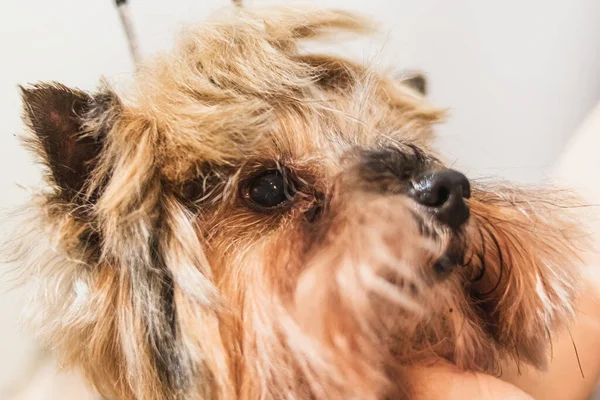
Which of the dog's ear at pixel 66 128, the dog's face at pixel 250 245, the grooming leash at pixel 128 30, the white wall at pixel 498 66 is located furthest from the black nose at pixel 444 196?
the white wall at pixel 498 66

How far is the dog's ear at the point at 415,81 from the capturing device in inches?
40.4

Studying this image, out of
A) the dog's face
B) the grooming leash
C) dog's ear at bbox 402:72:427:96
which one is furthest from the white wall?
the dog's face

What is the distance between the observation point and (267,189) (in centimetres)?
70

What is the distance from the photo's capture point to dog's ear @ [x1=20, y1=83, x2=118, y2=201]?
1.98ft

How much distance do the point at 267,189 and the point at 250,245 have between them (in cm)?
8

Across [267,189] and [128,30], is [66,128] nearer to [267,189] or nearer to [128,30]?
[267,189]

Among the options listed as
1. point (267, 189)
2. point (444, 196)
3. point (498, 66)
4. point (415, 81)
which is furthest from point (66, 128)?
point (498, 66)

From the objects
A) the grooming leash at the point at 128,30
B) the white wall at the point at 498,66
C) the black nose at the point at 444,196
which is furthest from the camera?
the white wall at the point at 498,66

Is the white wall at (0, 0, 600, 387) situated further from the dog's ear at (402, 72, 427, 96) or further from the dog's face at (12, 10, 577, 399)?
the dog's face at (12, 10, 577, 399)

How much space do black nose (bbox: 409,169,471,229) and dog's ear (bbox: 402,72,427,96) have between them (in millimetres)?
437

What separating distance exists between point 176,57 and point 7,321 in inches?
34.4

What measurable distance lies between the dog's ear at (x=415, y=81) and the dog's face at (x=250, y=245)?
1.07 ft

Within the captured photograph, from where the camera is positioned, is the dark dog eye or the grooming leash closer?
the dark dog eye

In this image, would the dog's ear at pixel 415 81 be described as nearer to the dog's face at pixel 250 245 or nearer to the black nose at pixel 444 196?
the dog's face at pixel 250 245
